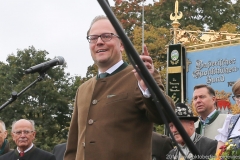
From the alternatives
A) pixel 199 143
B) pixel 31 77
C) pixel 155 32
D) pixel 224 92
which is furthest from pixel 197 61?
pixel 199 143

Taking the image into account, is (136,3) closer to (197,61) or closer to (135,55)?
(197,61)

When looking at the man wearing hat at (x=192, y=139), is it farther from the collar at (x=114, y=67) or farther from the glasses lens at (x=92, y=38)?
the glasses lens at (x=92, y=38)

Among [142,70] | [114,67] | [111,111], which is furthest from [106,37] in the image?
[142,70]

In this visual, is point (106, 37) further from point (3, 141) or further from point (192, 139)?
point (3, 141)

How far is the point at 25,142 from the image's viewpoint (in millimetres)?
6688

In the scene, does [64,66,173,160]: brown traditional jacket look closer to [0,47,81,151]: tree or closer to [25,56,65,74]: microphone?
[25,56,65,74]: microphone

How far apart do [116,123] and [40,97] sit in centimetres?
1979

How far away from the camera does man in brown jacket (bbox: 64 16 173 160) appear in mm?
→ 3096

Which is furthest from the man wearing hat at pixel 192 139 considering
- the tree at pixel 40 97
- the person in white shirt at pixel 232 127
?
the tree at pixel 40 97

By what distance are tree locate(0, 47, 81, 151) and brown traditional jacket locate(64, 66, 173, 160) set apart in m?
17.4

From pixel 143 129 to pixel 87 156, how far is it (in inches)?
15.0

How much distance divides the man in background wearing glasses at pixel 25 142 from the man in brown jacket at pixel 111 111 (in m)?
3.25

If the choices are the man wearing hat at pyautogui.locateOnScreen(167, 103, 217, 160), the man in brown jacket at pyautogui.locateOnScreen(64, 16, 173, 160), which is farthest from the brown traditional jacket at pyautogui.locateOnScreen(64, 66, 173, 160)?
the man wearing hat at pyautogui.locateOnScreen(167, 103, 217, 160)

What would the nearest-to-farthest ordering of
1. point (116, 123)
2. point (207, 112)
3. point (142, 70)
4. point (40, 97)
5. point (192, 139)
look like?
1. point (142, 70)
2. point (116, 123)
3. point (192, 139)
4. point (207, 112)
5. point (40, 97)
